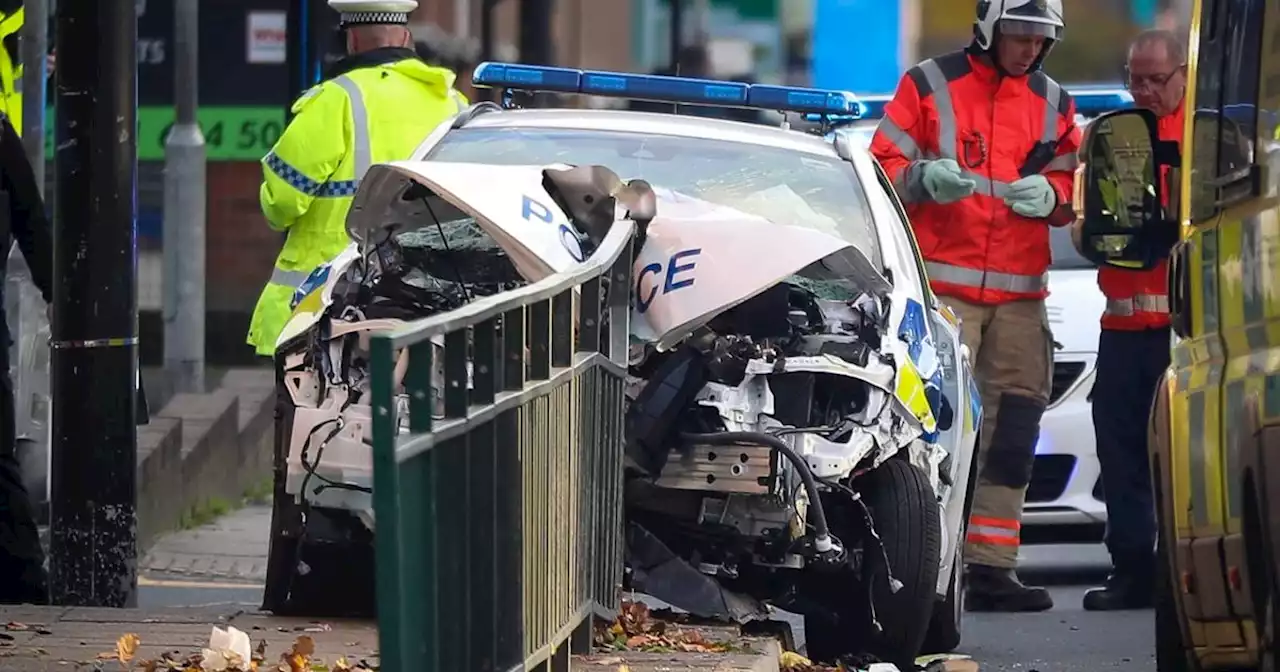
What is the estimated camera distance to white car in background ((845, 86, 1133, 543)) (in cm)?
1016

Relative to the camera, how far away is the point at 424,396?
3.84m

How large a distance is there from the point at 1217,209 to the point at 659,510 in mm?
1722

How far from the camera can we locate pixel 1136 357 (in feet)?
31.5

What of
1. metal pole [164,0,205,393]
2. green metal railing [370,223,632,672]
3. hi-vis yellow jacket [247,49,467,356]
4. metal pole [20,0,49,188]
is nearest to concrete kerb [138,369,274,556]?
metal pole [164,0,205,393]

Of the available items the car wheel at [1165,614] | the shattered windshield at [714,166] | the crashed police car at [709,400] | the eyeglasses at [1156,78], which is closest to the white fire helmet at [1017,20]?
the eyeglasses at [1156,78]

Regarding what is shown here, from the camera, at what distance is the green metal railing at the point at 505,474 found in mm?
3781

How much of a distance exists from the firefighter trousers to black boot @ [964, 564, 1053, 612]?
39mm

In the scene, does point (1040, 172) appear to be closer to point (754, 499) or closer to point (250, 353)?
point (754, 499)

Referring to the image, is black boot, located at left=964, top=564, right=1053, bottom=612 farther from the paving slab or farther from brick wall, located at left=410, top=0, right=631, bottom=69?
brick wall, located at left=410, top=0, right=631, bottom=69

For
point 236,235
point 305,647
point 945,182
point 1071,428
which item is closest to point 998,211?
point 945,182

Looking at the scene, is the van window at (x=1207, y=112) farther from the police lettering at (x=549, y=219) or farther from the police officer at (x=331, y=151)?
the police officer at (x=331, y=151)

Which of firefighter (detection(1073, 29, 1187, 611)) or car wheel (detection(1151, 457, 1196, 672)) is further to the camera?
firefighter (detection(1073, 29, 1187, 611))

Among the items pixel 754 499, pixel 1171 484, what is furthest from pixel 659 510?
pixel 1171 484

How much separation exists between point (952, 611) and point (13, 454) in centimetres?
285
